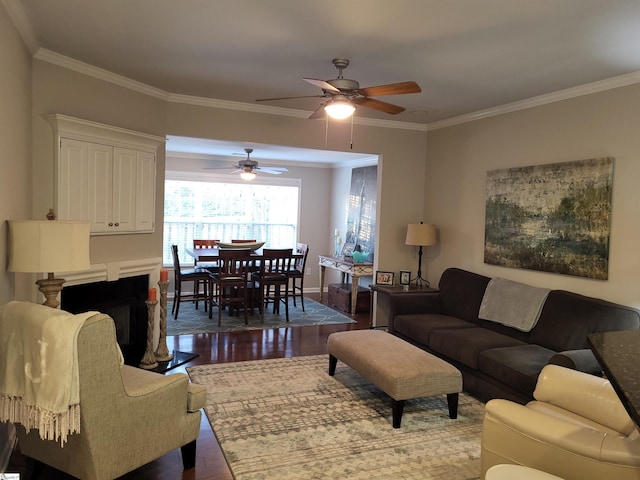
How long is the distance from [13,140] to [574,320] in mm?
4220

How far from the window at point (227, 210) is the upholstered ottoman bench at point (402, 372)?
5167 mm

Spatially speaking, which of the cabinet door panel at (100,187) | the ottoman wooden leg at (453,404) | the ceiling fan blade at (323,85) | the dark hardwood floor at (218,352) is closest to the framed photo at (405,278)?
the dark hardwood floor at (218,352)

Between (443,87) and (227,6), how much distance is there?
2.18 metres

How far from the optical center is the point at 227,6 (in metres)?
2.59

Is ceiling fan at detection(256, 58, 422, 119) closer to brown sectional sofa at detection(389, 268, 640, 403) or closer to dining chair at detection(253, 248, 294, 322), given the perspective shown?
brown sectional sofa at detection(389, 268, 640, 403)

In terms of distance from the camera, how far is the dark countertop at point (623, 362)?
44.8 inches

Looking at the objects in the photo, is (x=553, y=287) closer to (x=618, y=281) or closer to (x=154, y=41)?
(x=618, y=281)

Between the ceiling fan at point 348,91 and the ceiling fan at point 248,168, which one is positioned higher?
the ceiling fan at point 348,91

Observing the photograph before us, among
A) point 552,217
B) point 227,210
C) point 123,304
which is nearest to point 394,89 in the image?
point 552,217

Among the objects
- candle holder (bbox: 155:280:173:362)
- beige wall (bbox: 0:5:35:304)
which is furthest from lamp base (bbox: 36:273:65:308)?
candle holder (bbox: 155:280:173:362)

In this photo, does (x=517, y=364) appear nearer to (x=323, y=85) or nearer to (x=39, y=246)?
(x=323, y=85)

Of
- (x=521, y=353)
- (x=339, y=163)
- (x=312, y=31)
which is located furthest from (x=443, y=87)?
(x=339, y=163)

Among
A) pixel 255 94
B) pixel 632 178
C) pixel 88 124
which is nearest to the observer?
pixel 632 178

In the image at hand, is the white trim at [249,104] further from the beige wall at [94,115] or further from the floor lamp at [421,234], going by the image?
the floor lamp at [421,234]
